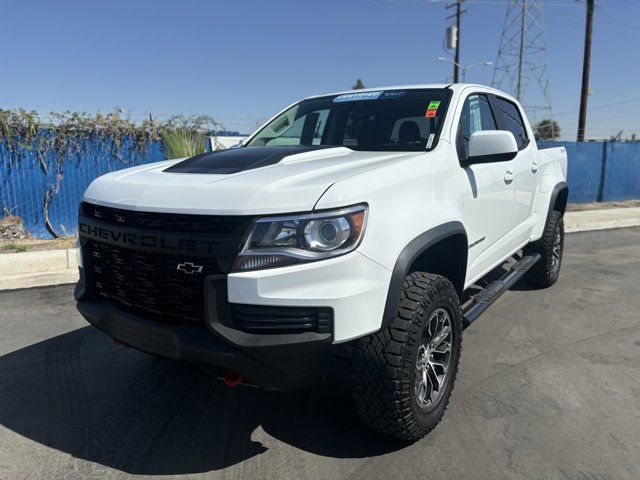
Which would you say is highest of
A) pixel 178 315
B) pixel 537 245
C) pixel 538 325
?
pixel 178 315

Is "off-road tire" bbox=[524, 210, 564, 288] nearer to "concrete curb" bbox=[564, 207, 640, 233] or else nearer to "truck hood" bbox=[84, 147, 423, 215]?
"truck hood" bbox=[84, 147, 423, 215]

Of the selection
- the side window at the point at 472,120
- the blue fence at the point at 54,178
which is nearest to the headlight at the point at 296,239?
the side window at the point at 472,120

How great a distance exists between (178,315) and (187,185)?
598 mm

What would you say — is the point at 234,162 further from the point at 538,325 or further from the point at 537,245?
the point at 537,245

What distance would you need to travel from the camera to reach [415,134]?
10.6ft

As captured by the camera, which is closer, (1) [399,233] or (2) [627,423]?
(1) [399,233]

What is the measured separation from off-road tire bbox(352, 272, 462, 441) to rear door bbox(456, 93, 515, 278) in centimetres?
83

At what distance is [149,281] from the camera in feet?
7.66

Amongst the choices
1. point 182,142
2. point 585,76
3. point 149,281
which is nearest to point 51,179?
point 182,142

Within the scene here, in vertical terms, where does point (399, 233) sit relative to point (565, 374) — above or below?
above

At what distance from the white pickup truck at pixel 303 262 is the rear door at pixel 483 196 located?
1.6 inches

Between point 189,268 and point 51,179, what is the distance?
8177mm

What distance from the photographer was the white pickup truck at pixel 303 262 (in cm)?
205

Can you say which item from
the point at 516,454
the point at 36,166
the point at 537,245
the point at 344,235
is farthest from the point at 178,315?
the point at 36,166
